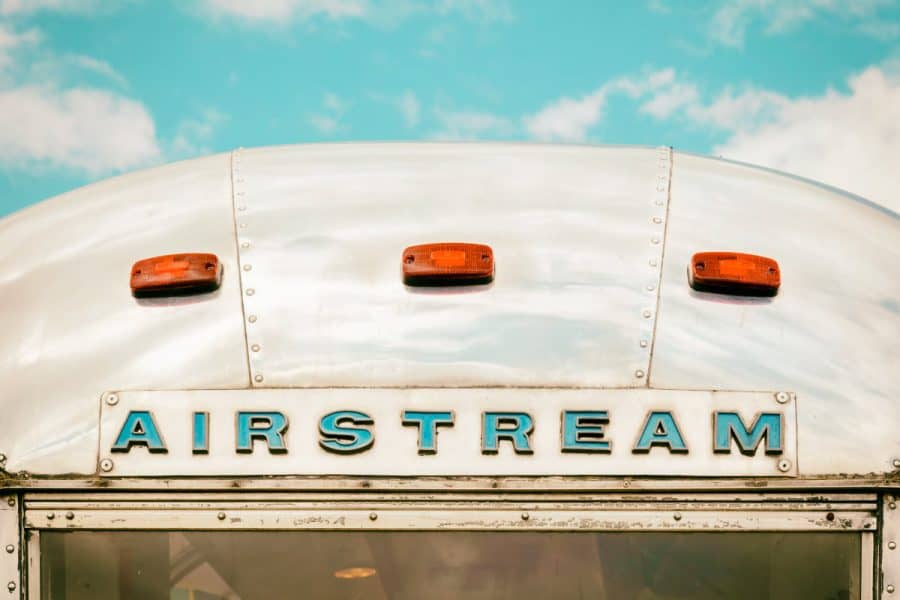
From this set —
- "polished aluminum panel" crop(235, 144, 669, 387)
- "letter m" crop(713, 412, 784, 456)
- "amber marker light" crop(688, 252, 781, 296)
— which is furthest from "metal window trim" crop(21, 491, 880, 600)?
"amber marker light" crop(688, 252, 781, 296)

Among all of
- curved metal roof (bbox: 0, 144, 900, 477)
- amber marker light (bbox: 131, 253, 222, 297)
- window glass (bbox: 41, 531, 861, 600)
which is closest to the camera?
window glass (bbox: 41, 531, 861, 600)

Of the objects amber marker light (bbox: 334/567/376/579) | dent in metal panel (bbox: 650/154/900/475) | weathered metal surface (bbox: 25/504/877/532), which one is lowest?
amber marker light (bbox: 334/567/376/579)

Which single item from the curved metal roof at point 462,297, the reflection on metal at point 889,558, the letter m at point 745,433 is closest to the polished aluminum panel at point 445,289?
the curved metal roof at point 462,297

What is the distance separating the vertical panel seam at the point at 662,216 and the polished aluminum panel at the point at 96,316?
0.96 metres

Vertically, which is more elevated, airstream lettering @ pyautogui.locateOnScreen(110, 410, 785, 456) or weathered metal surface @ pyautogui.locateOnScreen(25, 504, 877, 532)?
airstream lettering @ pyautogui.locateOnScreen(110, 410, 785, 456)

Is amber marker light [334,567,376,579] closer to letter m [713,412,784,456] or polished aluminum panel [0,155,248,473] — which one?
polished aluminum panel [0,155,248,473]

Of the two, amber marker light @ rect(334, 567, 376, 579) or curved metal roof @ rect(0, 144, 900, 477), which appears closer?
amber marker light @ rect(334, 567, 376, 579)

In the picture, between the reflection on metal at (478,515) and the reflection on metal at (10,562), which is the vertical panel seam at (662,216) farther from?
the reflection on metal at (10,562)

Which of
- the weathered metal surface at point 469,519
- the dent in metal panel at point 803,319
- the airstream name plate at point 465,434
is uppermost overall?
the dent in metal panel at point 803,319

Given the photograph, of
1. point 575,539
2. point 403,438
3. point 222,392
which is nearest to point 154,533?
point 222,392

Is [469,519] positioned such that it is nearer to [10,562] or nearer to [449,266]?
[449,266]

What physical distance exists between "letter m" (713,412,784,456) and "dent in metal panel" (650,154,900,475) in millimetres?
64

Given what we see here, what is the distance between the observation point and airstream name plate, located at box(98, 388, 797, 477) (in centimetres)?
243

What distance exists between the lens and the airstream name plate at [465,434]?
2.43 m
